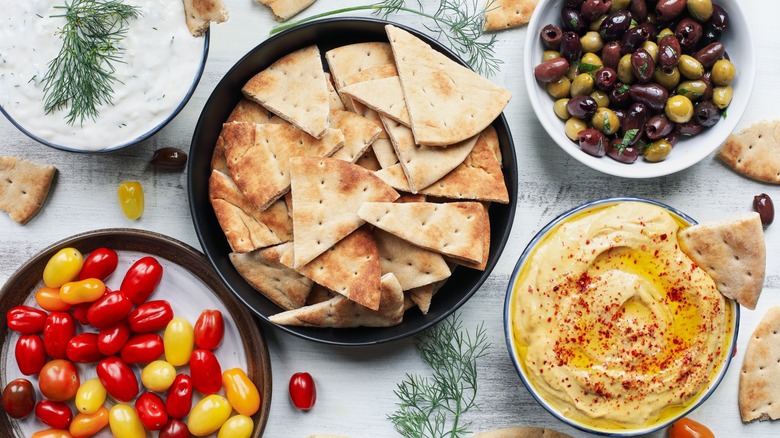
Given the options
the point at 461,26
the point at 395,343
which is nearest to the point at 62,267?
the point at 395,343

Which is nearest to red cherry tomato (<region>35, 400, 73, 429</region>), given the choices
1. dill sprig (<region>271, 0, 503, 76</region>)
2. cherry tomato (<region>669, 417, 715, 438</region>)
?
dill sprig (<region>271, 0, 503, 76</region>)

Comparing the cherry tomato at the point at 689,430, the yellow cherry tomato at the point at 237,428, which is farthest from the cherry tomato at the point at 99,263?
the cherry tomato at the point at 689,430

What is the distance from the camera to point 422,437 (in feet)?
8.68

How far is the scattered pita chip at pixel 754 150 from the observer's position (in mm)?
2672

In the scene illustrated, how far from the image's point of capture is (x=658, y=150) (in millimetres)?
2477

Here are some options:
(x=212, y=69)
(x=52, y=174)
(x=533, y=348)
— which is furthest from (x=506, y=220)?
(x=52, y=174)

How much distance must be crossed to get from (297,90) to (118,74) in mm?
568

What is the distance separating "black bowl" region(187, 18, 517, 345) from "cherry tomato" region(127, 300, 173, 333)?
31 cm

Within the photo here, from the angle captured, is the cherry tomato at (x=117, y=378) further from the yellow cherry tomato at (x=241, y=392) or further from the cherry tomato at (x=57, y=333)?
the yellow cherry tomato at (x=241, y=392)

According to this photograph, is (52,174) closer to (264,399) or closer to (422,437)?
(264,399)

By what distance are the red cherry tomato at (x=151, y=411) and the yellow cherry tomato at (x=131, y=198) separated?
26.2 inches

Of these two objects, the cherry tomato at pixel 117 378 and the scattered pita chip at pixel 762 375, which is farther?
the scattered pita chip at pixel 762 375

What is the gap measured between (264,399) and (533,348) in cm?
97

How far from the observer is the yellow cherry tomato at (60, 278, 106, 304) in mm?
2455
